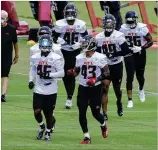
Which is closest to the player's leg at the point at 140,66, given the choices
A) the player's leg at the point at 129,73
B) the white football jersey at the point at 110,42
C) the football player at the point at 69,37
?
the player's leg at the point at 129,73

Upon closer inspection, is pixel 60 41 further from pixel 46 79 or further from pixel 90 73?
pixel 90 73

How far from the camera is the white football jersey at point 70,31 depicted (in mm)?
20422

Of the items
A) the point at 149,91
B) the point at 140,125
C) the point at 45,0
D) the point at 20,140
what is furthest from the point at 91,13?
the point at 20,140

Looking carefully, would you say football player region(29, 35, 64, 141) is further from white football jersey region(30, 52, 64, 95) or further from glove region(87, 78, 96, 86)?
glove region(87, 78, 96, 86)

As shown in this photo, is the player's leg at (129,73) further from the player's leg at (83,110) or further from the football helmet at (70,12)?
the player's leg at (83,110)

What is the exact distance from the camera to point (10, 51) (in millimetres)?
21062

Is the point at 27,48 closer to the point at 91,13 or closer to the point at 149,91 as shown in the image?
the point at 91,13

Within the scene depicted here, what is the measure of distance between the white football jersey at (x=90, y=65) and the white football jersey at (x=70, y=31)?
4.28m

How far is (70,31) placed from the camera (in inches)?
804

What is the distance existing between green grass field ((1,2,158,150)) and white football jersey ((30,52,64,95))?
0.89 m

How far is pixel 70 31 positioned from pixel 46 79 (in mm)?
4338

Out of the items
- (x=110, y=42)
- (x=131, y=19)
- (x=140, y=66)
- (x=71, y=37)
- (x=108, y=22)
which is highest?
(x=108, y=22)

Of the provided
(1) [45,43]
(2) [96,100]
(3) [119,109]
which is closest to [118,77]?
(3) [119,109]

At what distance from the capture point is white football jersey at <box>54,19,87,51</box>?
67.0 ft
